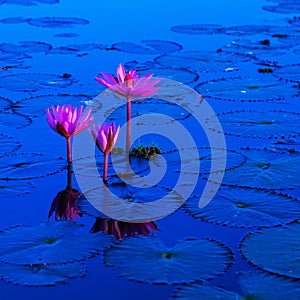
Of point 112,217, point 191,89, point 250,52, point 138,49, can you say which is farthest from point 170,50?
point 112,217

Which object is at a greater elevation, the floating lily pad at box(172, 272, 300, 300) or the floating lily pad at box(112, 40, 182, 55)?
the floating lily pad at box(112, 40, 182, 55)

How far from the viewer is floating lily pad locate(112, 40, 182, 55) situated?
16.7ft

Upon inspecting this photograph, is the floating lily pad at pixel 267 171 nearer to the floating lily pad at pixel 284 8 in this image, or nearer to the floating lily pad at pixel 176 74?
the floating lily pad at pixel 176 74

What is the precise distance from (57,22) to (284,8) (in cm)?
268

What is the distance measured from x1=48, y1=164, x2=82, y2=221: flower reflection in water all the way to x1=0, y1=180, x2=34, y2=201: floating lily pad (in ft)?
0.48

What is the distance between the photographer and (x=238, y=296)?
1869mm

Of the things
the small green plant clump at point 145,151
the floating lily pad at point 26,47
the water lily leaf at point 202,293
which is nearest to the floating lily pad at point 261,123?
the small green plant clump at point 145,151

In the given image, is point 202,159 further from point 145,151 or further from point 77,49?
point 77,49

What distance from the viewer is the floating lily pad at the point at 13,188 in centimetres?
255

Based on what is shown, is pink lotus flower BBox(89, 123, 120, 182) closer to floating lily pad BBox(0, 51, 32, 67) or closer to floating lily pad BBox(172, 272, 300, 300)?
floating lily pad BBox(172, 272, 300, 300)

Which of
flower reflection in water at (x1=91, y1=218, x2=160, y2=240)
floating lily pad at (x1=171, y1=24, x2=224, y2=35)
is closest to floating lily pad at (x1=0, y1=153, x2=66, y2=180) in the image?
flower reflection in water at (x1=91, y1=218, x2=160, y2=240)

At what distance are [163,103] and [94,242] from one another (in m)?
1.69

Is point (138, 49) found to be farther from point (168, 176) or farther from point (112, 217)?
point (112, 217)

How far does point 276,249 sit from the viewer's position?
215 cm
